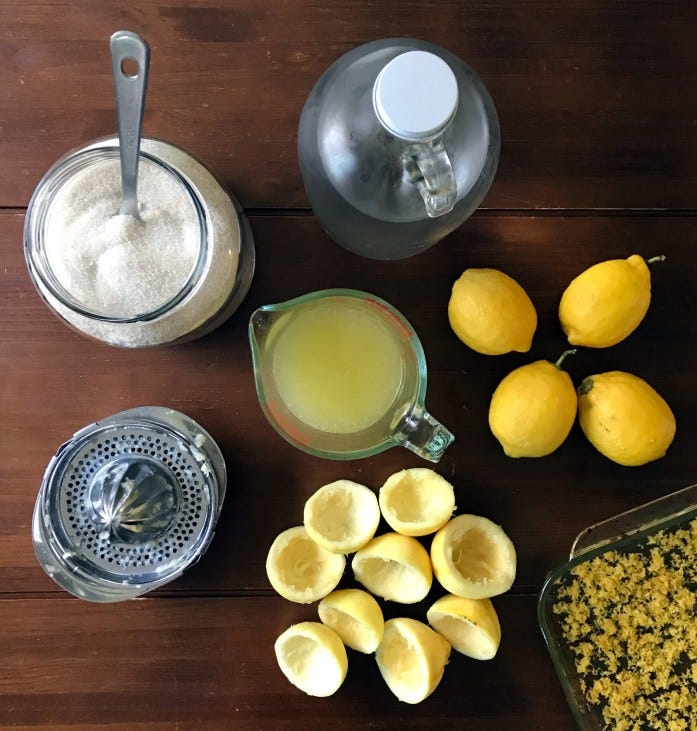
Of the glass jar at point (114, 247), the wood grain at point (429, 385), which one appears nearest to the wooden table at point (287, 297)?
the wood grain at point (429, 385)

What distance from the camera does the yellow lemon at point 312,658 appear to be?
0.59 m

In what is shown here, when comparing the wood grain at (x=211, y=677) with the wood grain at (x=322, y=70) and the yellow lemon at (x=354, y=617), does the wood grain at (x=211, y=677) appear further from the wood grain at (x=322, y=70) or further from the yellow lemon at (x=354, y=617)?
the wood grain at (x=322, y=70)

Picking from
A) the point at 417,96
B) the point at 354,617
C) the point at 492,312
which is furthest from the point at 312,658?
the point at 417,96

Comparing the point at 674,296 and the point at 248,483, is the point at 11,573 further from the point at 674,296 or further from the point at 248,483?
the point at 674,296

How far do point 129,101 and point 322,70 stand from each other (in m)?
0.24

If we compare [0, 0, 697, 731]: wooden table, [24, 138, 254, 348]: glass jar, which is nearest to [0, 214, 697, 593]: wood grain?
[0, 0, 697, 731]: wooden table

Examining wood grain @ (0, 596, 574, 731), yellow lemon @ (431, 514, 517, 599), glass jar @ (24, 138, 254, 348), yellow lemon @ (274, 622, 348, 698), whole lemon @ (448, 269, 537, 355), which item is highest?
glass jar @ (24, 138, 254, 348)

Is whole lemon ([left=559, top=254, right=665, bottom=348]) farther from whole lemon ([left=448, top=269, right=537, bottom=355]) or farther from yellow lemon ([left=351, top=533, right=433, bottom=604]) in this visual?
yellow lemon ([left=351, top=533, right=433, bottom=604])

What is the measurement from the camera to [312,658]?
61cm

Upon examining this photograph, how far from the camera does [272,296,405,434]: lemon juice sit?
0.57 m

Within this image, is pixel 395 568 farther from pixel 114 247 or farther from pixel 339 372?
pixel 114 247

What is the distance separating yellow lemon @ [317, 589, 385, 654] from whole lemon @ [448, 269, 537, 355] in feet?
0.73

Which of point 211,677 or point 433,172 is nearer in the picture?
point 433,172

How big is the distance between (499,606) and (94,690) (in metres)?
0.35
